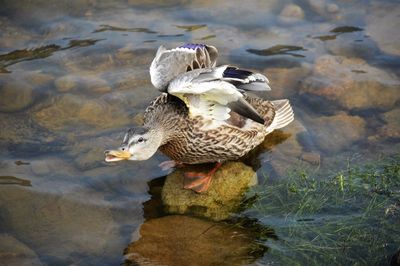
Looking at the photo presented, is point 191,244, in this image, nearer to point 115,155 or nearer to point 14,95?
point 115,155

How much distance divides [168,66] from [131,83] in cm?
177

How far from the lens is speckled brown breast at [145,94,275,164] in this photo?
5.72 meters

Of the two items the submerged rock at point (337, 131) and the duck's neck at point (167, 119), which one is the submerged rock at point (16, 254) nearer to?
the duck's neck at point (167, 119)

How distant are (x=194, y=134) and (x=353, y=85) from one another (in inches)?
101

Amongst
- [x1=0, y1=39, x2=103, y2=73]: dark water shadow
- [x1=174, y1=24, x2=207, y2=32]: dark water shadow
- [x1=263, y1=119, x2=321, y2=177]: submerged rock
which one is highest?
[x1=174, y1=24, x2=207, y2=32]: dark water shadow

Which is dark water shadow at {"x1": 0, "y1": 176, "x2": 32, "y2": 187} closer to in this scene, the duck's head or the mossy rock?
the duck's head

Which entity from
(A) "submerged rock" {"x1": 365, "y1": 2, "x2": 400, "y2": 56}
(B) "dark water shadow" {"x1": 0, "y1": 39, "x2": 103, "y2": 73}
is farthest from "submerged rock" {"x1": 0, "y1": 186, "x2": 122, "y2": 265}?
(A) "submerged rock" {"x1": 365, "y1": 2, "x2": 400, "y2": 56}

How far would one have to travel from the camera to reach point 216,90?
5.25 m

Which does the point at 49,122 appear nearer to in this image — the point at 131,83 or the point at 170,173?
the point at 131,83

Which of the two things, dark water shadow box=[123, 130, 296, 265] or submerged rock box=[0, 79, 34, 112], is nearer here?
dark water shadow box=[123, 130, 296, 265]

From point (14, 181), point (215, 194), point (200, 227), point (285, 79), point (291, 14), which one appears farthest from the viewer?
point (291, 14)

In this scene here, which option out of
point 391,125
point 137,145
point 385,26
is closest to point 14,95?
point 137,145

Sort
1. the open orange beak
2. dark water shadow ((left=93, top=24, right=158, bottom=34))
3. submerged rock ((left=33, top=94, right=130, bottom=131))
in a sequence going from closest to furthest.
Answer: the open orange beak, submerged rock ((left=33, top=94, right=130, bottom=131)), dark water shadow ((left=93, top=24, right=158, bottom=34))

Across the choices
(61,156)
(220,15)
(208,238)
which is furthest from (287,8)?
(208,238)
